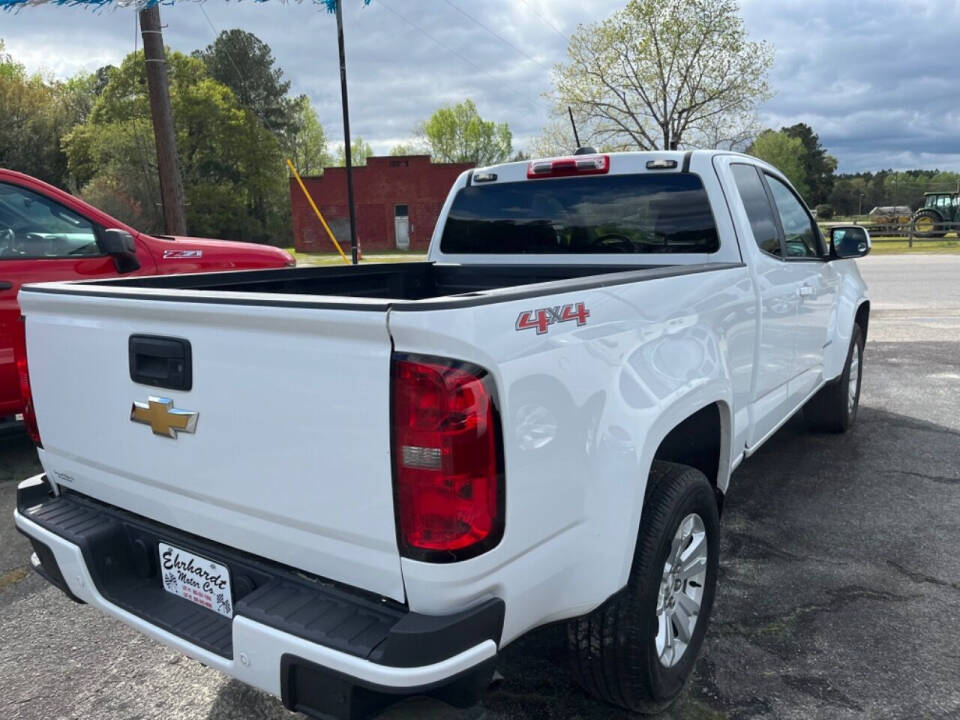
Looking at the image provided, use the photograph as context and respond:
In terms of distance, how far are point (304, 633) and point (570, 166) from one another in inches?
111

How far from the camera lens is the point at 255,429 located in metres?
1.96

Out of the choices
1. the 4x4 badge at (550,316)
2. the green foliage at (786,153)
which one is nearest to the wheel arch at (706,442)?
the 4x4 badge at (550,316)

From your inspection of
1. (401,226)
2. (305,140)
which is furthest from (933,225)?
(305,140)

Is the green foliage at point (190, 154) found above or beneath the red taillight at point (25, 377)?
above

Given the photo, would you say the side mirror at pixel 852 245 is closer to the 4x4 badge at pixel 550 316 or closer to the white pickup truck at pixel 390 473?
the white pickup truck at pixel 390 473

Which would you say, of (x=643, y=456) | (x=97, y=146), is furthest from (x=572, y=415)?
(x=97, y=146)

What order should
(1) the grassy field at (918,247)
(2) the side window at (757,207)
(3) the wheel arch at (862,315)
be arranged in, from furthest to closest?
(1) the grassy field at (918,247), (3) the wheel arch at (862,315), (2) the side window at (757,207)

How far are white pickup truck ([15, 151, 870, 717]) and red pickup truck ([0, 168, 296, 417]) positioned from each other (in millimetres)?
2557

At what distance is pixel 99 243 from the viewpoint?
5.43m

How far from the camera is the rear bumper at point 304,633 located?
5.55ft

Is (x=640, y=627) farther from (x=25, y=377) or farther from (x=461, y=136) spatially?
(x=461, y=136)

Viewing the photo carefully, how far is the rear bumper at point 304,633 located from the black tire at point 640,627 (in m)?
0.57

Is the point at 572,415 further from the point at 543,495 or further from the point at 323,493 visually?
the point at 323,493

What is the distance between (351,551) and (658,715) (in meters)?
1.36
